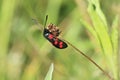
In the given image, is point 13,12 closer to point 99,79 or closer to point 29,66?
point 29,66

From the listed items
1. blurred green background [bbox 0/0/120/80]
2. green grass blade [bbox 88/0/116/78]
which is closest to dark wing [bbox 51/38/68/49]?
green grass blade [bbox 88/0/116/78]

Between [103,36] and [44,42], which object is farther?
[44,42]

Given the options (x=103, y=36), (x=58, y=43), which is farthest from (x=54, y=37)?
(x=103, y=36)

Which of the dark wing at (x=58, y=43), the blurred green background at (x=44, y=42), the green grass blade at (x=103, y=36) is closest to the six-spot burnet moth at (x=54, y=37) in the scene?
the dark wing at (x=58, y=43)

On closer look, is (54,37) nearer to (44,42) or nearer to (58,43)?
(58,43)

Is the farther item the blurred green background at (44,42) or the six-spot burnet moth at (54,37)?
the blurred green background at (44,42)

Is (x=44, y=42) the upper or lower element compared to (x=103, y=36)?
lower

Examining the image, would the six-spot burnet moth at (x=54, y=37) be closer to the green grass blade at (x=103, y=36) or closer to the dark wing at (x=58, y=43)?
the dark wing at (x=58, y=43)

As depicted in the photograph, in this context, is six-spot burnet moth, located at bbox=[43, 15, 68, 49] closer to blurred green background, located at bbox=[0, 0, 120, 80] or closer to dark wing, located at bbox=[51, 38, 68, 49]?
dark wing, located at bbox=[51, 38, 68, 49]
